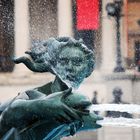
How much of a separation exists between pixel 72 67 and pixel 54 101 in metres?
0.33

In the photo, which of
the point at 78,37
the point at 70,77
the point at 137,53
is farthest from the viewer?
the point at 137,53

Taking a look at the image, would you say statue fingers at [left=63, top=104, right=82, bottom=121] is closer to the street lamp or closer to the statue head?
the statue head

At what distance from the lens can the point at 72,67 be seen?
2.84 meters

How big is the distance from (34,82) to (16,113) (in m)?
27.5

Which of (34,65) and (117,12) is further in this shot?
(117,12)

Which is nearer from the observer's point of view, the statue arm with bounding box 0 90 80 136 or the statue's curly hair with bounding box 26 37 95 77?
the statue arm with bounding box 0 90 80 136

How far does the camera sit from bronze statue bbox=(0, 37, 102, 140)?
8.36 ft

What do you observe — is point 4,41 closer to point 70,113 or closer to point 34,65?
point 34,65

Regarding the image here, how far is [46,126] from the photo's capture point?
2756mm

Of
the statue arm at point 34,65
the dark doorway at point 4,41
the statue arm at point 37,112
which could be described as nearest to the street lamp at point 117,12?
the dark doorway at point 4,41

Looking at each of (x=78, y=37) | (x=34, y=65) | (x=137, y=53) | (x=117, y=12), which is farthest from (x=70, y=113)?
(x=137, y=53)

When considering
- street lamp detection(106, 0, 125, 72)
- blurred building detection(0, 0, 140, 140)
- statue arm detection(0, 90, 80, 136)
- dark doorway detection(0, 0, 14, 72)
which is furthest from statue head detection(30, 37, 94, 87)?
dark doorway detection(0, 0, 14, 72)

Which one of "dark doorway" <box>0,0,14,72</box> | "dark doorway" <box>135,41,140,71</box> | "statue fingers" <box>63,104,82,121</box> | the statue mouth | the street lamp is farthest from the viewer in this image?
"dark doorway" <box>135,41,140,71</box>

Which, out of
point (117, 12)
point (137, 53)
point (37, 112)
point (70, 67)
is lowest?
point (137, 53)
